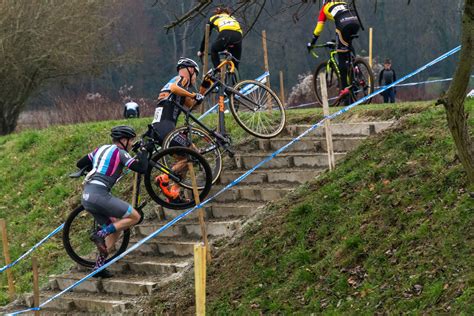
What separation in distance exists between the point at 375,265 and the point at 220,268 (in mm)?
2398

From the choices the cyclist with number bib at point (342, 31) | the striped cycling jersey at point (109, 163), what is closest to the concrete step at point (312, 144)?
the cyclist with number bib at point (342, 31)

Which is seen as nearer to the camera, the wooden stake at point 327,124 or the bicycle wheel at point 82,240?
the wooden stake at point 327,124

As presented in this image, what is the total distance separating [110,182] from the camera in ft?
41.3

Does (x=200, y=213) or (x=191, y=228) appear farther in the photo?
(x=191, y=228)

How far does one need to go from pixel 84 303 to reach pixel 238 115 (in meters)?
3.49

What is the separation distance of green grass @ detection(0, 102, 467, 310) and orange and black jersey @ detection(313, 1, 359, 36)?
57.0 inches

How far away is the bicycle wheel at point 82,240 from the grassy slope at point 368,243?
4.75 feet

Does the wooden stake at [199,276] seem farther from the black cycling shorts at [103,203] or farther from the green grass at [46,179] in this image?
→ the black cycling shorts at [103,203]

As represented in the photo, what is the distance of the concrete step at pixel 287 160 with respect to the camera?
1386 centimetres

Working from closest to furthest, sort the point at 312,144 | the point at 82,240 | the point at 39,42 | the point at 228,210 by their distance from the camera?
the point at 228,210 → the point at 312,144 → the point at 82,240 → the point at 39,42

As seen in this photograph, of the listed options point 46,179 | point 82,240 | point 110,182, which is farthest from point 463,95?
point 46,179

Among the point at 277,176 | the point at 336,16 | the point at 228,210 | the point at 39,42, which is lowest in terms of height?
the point at 228,210

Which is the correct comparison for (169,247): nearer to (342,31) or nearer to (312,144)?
(312,144)

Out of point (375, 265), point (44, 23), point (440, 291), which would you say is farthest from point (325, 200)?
point (44, 23)
